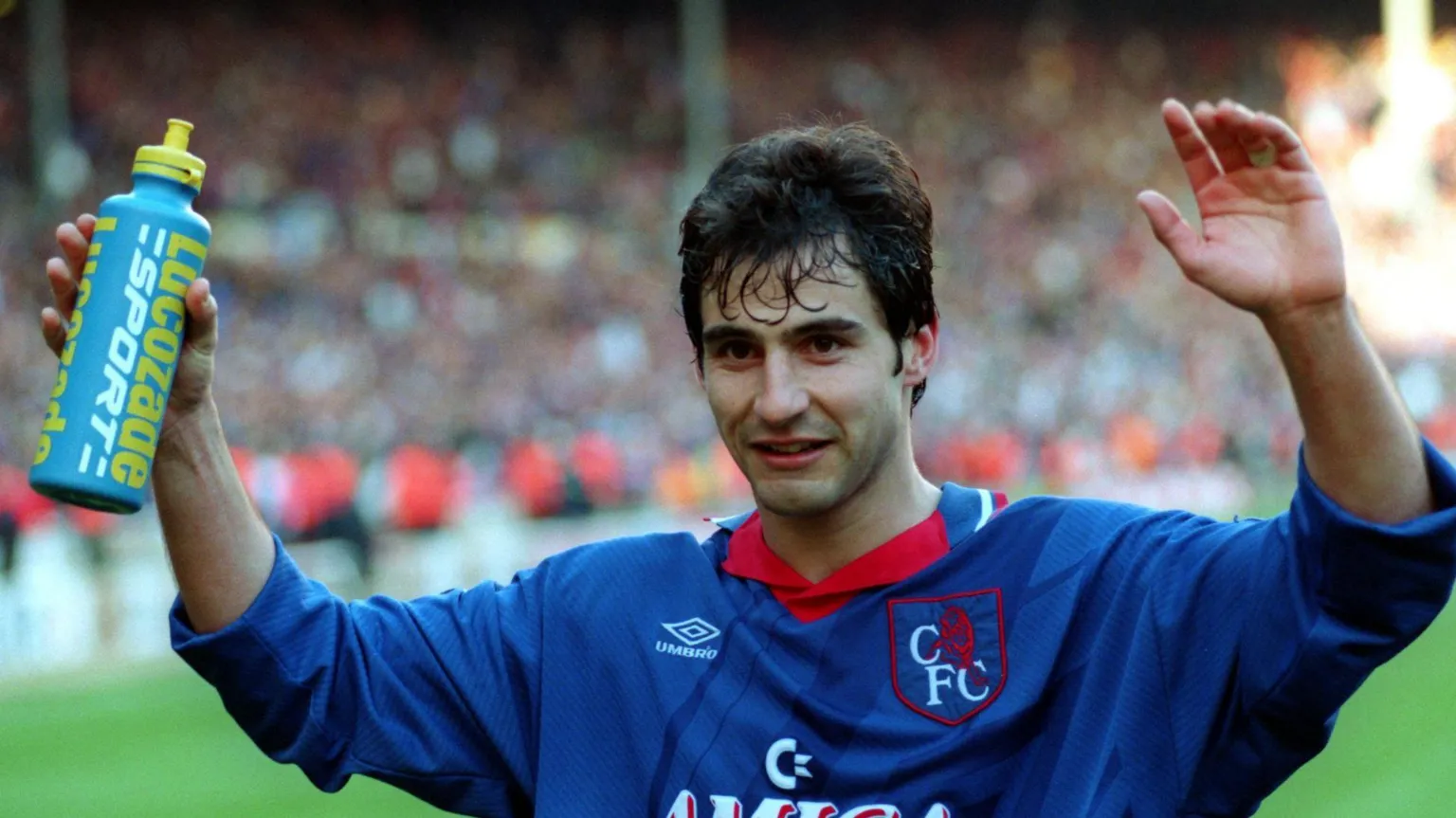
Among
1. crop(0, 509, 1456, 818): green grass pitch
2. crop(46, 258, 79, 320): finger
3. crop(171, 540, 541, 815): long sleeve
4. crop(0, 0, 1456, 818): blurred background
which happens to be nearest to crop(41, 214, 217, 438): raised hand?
crop(46, 258, 79, 320): finger

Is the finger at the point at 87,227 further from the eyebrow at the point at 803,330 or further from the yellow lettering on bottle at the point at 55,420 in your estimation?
the eyebrow at the point at 803,330

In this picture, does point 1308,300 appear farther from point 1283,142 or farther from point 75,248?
point 75,248

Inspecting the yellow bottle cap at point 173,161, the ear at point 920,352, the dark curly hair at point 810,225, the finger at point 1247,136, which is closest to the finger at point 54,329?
the yellow bottle cap at point 173,161

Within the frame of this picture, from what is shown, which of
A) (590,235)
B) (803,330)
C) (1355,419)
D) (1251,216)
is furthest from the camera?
(590,235)

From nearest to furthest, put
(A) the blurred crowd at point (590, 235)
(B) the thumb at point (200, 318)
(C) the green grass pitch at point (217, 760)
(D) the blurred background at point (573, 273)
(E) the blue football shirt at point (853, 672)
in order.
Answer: (E) the blue football shirt at point (853, 672) → (B) the thumb at point (200, 318) → (C) the green grass pitch at point (217, 760) → (D) the blurred background at point (573, 273) → (A) the blurred crowd at point (590, 235)

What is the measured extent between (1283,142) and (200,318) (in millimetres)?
1579

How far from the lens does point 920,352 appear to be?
9.93 feet

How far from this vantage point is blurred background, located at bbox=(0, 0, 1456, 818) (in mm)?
13352

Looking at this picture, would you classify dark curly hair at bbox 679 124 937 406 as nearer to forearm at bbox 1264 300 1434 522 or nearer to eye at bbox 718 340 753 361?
eye at bbox 718 340 753 361

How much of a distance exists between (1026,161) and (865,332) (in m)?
24.6

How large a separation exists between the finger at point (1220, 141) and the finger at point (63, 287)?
5.43 feet

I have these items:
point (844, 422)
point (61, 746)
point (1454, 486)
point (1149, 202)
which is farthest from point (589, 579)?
point (61, 746)

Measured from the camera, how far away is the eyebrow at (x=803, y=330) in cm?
279

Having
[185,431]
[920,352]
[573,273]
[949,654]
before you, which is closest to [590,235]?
[573,273]
